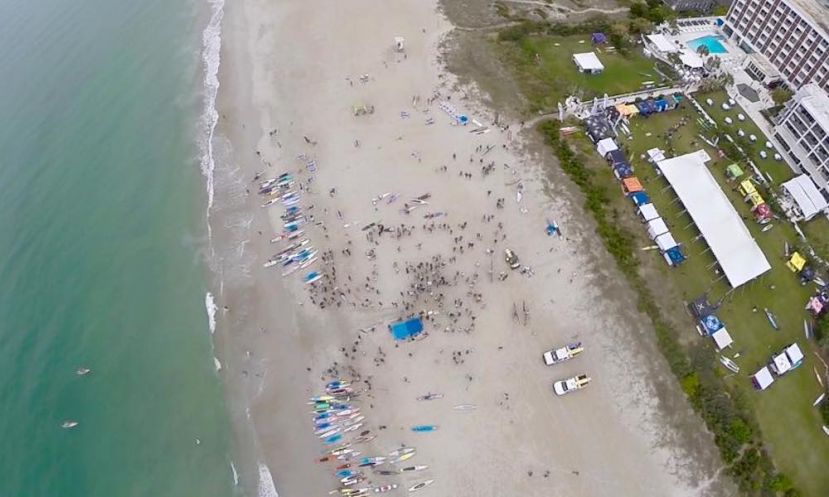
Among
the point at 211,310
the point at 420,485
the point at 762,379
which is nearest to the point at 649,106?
the point at 762,379

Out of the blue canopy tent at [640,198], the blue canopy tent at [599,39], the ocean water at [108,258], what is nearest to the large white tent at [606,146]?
the blue canopy tent at [640,198]

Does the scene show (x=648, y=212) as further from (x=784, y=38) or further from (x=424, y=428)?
(x=784, y=38)

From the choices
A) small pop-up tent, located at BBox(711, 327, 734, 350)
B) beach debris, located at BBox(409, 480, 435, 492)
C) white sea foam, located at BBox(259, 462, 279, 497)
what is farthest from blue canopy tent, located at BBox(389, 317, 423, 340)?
small pop-up tent, located at BBox(711, 327, 734, 350)

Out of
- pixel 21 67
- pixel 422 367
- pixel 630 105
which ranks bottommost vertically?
pixel 422 367

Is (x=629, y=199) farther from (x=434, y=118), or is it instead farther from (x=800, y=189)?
(x=434, y=118)

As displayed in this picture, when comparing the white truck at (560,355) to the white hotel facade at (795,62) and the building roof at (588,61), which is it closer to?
the white hotel facade at (795,62)

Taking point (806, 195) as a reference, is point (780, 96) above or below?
above

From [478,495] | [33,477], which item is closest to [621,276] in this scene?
[478,495]

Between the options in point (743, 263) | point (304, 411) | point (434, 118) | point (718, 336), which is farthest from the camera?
point (434, 118)
